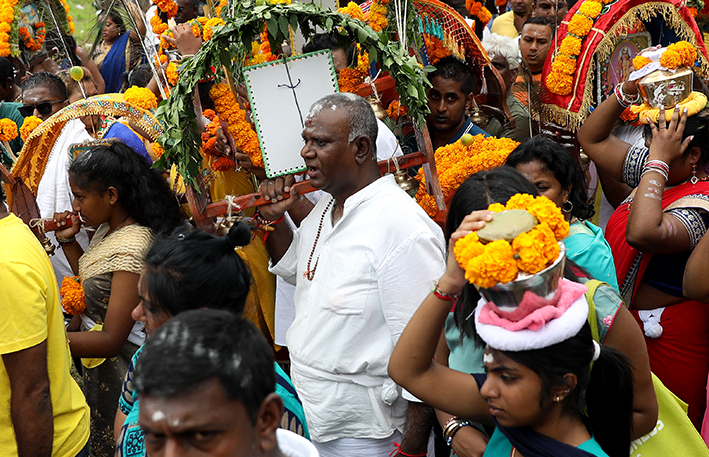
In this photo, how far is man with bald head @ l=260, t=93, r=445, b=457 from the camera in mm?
2639

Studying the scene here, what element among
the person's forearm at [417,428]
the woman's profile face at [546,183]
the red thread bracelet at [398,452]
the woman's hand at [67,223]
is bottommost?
the red thread bracelet at [398,452]

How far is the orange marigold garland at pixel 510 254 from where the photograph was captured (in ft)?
5.60

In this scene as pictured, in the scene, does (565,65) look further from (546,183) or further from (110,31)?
(110,31)

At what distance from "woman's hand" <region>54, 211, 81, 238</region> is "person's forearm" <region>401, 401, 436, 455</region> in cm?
226

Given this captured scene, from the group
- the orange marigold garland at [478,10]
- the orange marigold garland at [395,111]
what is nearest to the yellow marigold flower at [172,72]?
the orange marigold garland at [395,111]

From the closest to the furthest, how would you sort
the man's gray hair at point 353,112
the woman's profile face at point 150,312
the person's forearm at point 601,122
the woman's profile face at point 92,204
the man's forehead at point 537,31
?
the woman's profile face at point 150,312
the man's gray hair at point 353,112
the woman's profile face at point 92,204
the person's forearm at point 601,122
the man's forehead at point 537,31

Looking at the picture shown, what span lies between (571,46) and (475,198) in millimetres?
2311

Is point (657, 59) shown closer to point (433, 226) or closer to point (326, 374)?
point (433, 226)

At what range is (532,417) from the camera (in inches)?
73.7

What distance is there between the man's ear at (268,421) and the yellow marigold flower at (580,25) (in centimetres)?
344

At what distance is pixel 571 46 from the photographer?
13.6 ft

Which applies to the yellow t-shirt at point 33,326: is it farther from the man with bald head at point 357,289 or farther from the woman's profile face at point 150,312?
the man with bald head at point 357,289

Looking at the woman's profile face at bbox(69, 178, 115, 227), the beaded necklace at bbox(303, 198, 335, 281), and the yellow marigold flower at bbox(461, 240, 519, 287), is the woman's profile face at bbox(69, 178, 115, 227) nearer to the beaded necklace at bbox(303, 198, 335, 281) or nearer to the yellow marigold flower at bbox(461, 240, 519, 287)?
the beaded necklace at bbox(303, 198, 335, 281)

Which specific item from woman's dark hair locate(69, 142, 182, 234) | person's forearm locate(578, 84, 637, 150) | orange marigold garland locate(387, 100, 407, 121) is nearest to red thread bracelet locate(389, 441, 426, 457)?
woman's dark hair locate(69, 142, 182, 234)
